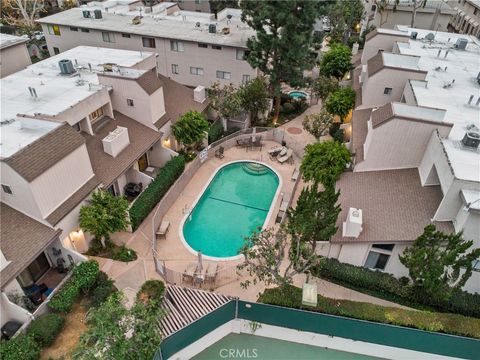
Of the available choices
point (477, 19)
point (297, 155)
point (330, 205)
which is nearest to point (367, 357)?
point (330, 205)

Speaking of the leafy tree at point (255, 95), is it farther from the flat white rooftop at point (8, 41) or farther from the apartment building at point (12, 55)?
the flat white rooftop at point (8, 41)

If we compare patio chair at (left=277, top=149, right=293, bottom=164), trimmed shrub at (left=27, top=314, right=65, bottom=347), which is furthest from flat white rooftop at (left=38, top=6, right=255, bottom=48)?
trimmed shrub at (left=27, top=314, right=65, bottom=347)

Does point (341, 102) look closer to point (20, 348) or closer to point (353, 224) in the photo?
point (353, 224)

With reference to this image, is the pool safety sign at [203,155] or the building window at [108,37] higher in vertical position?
the building window at [108,37]

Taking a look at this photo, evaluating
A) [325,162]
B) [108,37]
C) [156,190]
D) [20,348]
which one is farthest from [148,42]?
[20,348]

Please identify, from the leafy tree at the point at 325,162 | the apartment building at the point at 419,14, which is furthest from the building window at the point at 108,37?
the apartment building at the point at 419,14

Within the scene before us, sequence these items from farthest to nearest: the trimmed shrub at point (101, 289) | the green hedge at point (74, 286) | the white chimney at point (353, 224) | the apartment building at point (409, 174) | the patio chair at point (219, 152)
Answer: the patio chair at point (219, 152) → the white chimney at point (353, 224) → the trimmed shrub at point (101, 289) → the apartment building at point (409, 174) → the green hedge at point (74, 286)

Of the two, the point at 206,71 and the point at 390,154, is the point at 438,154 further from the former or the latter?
the point at 206,71
